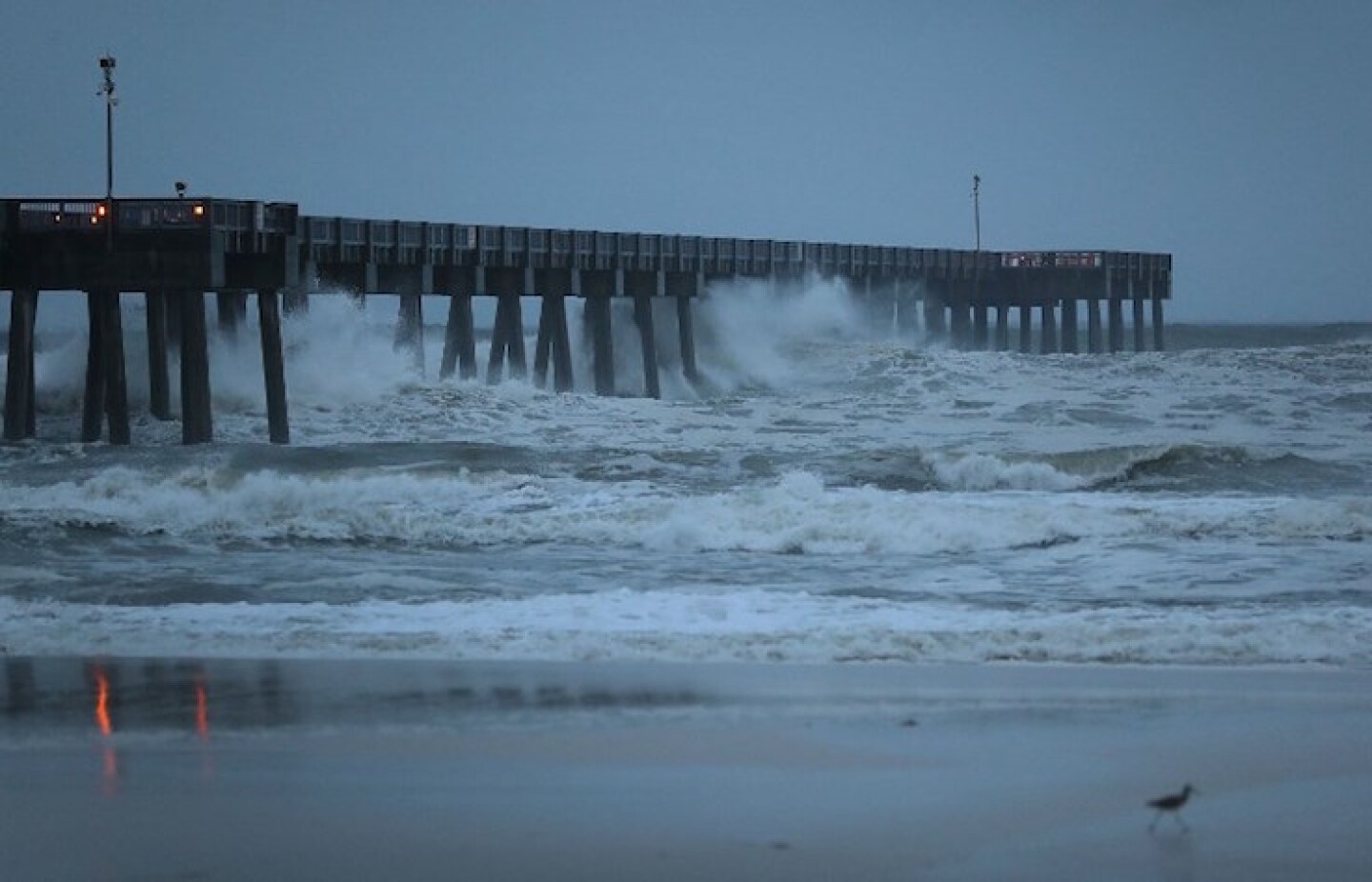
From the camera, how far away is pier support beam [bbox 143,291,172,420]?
35.8 metres

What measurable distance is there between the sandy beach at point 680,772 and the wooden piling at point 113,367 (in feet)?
75.3

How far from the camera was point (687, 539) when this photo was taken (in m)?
18.6

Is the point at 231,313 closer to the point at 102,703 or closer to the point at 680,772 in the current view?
the point at 102,703

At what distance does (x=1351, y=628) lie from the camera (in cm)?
1256

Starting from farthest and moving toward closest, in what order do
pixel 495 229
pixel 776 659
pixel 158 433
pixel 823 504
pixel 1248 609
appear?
pixel 495 229
pixel 158 433
pixel 823 504
pixel 1248 609
pixel 776 659

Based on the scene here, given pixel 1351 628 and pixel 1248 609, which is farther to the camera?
pixel 1248 609

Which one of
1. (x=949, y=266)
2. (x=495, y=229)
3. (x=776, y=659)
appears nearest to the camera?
(x=776, y=659)

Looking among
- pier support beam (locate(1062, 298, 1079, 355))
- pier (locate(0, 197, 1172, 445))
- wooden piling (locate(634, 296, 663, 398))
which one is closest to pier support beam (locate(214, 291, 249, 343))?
pier (locate(0, 197, 1172, 445))

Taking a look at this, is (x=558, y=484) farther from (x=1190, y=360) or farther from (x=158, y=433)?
(x=1190, y=360)

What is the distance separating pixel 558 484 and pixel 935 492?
4.33m

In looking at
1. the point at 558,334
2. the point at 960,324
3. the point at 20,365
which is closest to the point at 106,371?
the point at 20,365

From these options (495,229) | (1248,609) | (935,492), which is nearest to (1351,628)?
(1248,609)

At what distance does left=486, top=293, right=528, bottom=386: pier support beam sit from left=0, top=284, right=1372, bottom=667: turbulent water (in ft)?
30.4

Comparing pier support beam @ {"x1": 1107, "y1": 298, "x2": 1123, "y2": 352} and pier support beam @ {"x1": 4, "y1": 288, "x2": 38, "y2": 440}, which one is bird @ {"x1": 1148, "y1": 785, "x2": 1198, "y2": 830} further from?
pier support beam @ {"x1": 1107, "y1": 298, "x2": 1123, "y2": 352}
